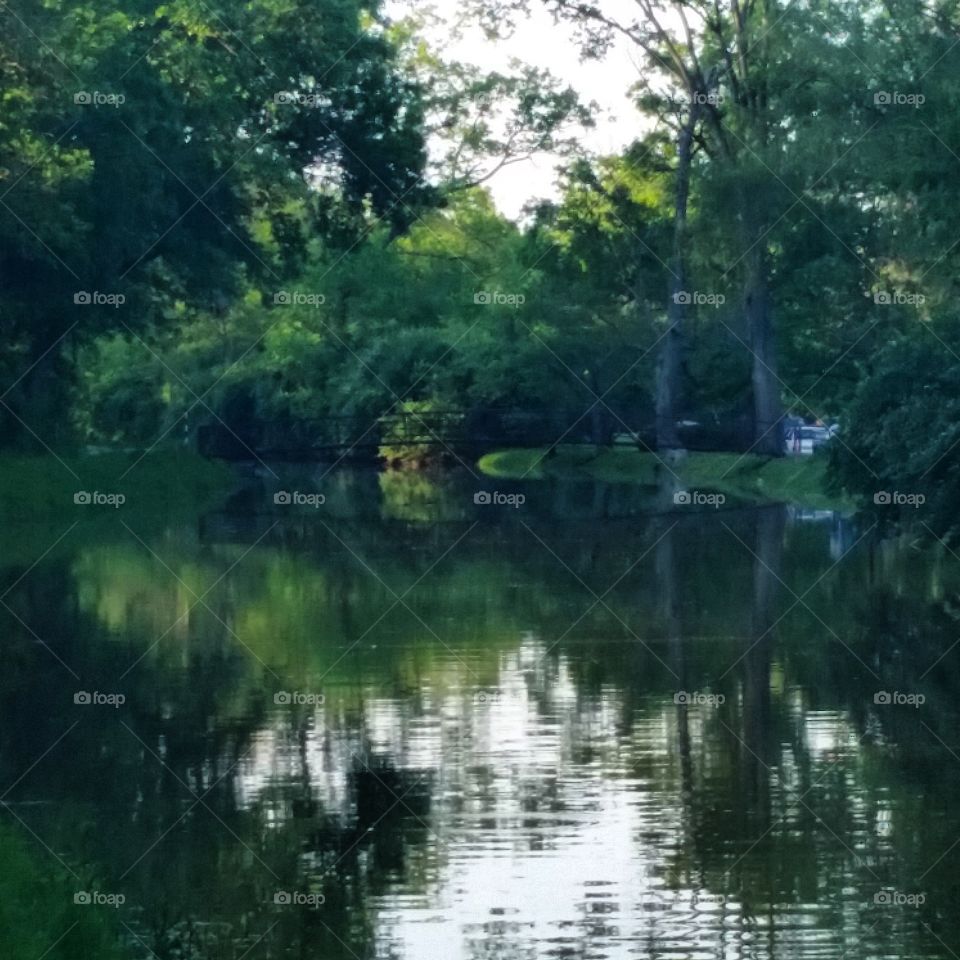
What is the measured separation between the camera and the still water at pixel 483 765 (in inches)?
352

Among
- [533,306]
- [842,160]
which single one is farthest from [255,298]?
[842,160]

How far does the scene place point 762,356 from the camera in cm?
5688

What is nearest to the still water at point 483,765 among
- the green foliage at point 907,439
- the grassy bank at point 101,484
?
the green foliage at point 907,439

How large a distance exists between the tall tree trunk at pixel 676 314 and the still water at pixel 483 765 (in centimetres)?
3158

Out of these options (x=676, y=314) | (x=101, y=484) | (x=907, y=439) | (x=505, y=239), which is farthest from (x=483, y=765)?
(x=505, y=239)

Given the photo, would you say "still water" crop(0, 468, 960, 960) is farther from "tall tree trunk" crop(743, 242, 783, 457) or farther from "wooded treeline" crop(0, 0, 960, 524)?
"tall tree trunk" crop(743, 242, 783, 457)

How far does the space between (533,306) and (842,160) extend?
20.7m

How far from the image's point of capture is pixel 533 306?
6506cm

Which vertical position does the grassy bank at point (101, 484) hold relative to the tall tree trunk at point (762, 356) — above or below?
below

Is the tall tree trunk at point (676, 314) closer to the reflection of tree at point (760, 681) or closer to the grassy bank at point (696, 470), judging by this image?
the grassy bank at point (696, 470)

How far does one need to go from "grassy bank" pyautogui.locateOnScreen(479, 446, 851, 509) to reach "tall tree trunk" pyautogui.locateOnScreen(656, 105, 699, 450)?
1.36 m

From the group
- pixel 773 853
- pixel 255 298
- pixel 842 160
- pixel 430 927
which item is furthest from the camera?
pixel 255 298

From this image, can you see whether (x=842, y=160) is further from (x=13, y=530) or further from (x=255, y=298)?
(x=255, y=298)

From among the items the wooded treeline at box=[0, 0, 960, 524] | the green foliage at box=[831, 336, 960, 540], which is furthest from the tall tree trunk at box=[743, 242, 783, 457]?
the green foliage at box=[831, 336, 960, 540]
